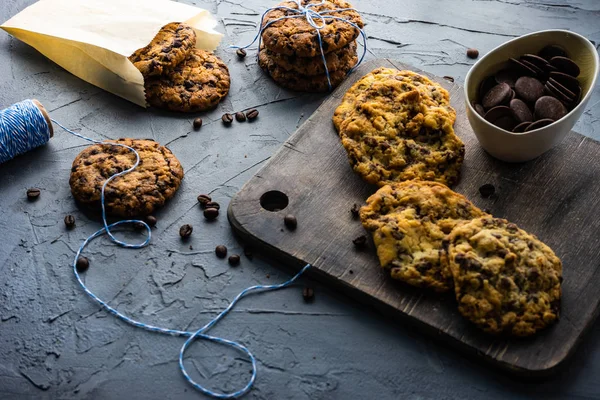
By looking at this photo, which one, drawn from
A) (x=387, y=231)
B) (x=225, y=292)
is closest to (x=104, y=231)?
(x=225, y=292)

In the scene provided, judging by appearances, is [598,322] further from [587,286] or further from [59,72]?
[59,72]

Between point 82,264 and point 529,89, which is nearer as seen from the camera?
point 82,264

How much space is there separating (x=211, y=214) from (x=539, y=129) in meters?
1.23

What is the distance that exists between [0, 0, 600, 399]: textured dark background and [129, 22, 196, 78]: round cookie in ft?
0.65

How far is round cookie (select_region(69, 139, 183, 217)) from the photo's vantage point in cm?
260

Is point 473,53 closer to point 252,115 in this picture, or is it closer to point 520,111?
point 520,111

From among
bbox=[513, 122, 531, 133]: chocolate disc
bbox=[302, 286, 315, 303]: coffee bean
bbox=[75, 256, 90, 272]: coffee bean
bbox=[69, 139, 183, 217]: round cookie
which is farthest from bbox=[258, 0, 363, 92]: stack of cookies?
bbox=[75, 256, 90, 272]: coffee bean

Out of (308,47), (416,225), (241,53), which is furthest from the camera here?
(241,53)

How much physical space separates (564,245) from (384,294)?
672 millimetres

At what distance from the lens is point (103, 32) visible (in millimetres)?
3125

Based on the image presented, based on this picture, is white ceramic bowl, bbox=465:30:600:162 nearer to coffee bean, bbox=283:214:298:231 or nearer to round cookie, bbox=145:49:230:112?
coffee bean, bbox=283:214:298:231

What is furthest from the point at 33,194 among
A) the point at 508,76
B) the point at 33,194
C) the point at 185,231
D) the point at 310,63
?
the point at 508,76

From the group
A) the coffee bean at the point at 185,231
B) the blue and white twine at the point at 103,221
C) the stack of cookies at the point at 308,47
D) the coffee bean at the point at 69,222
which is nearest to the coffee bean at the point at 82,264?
the blue and white twine at the point at 103,221

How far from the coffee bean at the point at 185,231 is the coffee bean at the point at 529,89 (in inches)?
52.6
